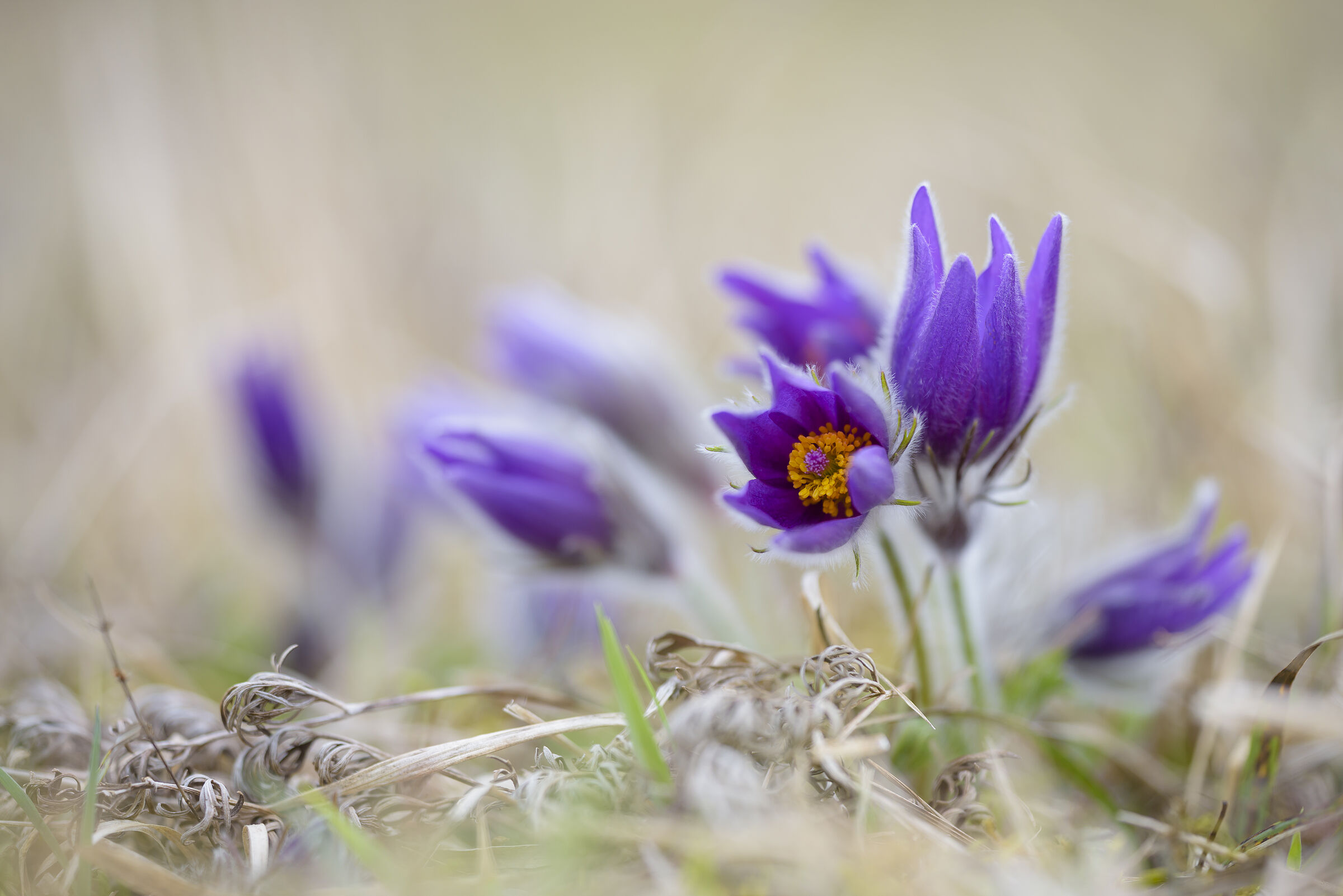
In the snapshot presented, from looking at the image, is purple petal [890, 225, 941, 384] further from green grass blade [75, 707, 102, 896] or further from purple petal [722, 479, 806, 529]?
green grass blade [75, 707, 102, 896]

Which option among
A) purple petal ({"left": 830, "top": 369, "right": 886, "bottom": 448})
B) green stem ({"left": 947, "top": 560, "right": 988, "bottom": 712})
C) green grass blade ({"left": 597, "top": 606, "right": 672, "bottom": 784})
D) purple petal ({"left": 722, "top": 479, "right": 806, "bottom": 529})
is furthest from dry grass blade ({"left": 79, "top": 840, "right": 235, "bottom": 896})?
green stem ({"left": 947, "top": 560, "right": 988, "bottom": 712})

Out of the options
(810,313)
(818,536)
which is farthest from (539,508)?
(818,536)

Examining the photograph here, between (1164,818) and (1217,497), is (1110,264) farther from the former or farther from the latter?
(1164,818)

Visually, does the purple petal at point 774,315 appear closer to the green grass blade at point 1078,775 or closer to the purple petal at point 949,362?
the purple petal at point 949,362

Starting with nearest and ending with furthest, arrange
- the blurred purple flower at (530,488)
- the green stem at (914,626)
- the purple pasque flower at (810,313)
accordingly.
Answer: the green stem at (914,626)
the purple pasque flower at (810,313)
the blurred purple flower at (530,488)

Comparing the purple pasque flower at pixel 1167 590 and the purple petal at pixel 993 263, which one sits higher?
the purple petal at pixel 993 263

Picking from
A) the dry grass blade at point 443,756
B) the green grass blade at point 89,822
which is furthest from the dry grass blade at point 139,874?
the dry grass blade at point 443,756

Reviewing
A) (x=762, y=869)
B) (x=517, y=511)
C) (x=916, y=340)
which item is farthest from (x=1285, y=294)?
(x=762, y=869)
